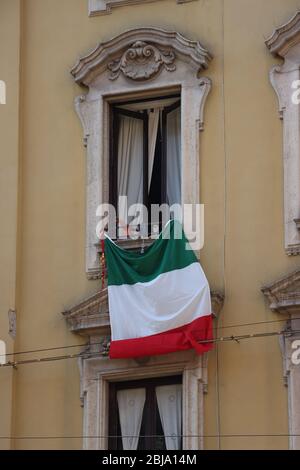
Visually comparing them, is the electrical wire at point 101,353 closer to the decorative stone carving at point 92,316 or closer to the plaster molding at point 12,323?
the decorative stone carving at point 92,316

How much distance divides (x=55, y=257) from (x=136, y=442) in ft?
9.30

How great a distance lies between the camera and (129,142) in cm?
2509

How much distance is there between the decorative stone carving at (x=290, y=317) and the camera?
2275cm

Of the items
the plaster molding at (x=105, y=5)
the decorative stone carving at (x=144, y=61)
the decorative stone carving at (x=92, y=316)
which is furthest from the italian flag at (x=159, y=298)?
the plaster molding at (x=105, y=5)

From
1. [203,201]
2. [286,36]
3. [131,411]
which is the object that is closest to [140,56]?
[286,36]

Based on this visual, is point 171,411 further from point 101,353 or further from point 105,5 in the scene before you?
point 105,5

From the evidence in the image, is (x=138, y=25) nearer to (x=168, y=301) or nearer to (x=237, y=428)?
(x=168, y=301)

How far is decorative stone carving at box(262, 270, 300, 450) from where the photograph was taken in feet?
74.6

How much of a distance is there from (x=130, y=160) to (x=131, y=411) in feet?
11.6

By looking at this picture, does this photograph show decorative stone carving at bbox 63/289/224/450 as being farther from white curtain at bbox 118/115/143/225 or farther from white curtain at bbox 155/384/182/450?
white curtain at bbox 118/115/143/225

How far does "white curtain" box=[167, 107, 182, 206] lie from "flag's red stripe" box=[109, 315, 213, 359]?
1.99 metres

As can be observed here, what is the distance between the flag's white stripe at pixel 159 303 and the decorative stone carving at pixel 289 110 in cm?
127

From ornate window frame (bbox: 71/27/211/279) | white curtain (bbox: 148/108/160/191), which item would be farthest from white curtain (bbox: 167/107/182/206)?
ornate window frame (bbox: 71/27/211/279)

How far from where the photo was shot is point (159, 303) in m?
23.6
